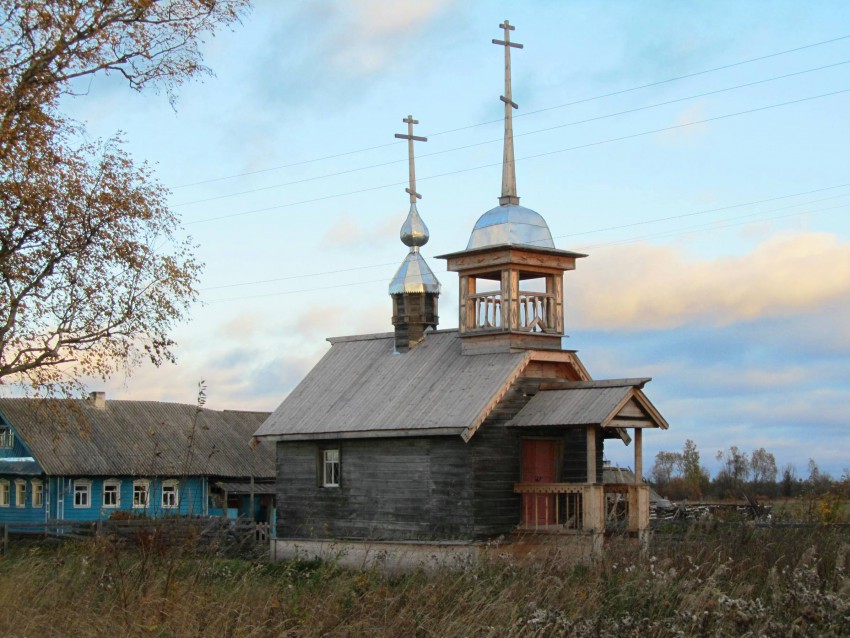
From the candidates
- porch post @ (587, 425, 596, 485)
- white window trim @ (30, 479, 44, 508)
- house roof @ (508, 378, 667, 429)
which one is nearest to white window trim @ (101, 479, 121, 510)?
white window trim @ (30, 479, 44, 508)

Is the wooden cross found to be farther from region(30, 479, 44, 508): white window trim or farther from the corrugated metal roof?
region(30, 479, 44, 508): white window trim

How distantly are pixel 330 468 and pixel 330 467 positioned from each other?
0.02 meters

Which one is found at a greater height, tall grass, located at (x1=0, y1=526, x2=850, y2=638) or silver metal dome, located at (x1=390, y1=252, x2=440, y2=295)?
silver metal dome, located at (x1=390, y1=252, x2=440, y2=295)

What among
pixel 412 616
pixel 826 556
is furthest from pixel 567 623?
pixel 826 556

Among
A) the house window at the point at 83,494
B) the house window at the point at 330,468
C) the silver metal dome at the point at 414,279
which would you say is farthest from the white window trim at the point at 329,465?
the house window at the point at 83,494

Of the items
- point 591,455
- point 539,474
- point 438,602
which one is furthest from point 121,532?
point 438,602

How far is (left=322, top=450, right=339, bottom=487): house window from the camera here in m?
27.2

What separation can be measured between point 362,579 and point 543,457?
46.0 feet

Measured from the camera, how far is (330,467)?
2738 cm

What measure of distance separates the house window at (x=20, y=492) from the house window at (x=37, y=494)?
32.6 inches

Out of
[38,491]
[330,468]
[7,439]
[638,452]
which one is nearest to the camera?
[638,452]

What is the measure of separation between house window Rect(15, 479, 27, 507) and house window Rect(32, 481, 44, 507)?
2.72 ft

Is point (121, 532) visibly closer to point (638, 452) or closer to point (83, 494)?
point (83, 494)

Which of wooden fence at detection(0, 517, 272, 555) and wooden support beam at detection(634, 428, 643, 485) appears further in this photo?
wooden fence at detection(0, 517, 272, 555)
